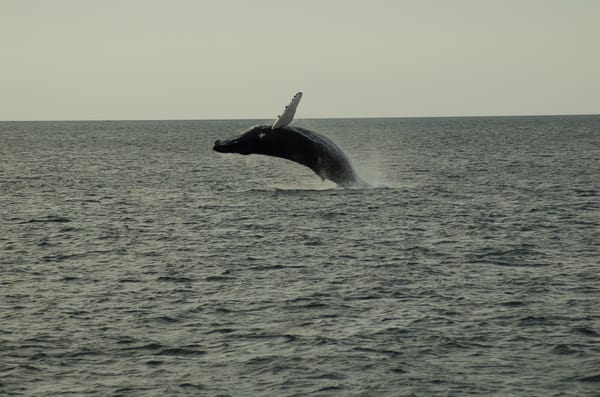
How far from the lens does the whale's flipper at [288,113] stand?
2975 centimetres

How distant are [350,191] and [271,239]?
45.9 ft

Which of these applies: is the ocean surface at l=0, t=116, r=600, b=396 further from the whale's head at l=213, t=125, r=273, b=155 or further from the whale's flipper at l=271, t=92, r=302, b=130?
the whale's flipper at l=271, t=92, r=302, b=130

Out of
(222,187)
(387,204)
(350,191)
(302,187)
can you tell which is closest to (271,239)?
(387,204)

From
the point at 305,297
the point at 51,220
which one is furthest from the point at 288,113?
the point at 51,220

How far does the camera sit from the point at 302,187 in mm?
49000

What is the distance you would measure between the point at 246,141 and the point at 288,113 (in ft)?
8.19

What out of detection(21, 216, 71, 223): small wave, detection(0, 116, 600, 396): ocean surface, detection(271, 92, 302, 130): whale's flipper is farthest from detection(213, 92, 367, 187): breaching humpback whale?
detection(21, 216, 71, 223): small wave

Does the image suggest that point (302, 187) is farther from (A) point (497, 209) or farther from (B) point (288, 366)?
(B) point (288, 366)

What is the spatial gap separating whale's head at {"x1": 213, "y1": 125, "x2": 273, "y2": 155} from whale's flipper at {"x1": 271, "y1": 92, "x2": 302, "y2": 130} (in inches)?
28.2

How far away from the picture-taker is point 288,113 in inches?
1228

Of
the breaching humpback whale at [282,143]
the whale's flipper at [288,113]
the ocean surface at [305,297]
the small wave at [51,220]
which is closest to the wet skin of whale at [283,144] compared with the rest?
the breaching humpback whale at [282,143]

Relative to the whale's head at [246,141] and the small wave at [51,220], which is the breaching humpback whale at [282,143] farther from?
the small wave at [51,220]

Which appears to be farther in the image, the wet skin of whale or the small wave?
the small wave

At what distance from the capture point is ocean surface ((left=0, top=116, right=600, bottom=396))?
15.3 m
